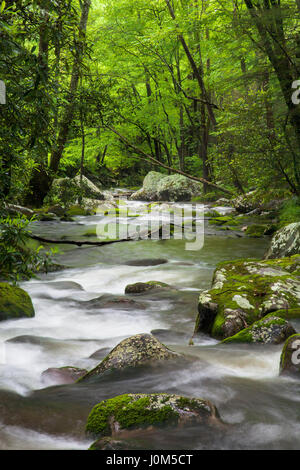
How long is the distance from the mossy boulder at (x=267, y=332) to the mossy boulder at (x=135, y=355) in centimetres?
81

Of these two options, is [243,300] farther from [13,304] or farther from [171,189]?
[171,189]

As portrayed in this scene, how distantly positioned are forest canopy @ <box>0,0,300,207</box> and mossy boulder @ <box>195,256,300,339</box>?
2.86 m

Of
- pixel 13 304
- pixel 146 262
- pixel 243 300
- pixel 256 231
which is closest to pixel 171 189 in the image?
pixel 256 231

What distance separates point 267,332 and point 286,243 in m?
3.97

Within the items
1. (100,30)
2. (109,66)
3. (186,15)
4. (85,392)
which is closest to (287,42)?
(186,15)

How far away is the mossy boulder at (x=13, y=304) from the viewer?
206 inches

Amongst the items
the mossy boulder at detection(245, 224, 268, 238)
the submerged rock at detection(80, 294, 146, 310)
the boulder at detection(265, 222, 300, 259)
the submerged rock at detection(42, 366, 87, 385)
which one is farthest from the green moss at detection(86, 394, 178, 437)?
the mossy boulder at detection(245, 224, 268, 238)

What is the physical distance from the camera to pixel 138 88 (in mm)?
28484

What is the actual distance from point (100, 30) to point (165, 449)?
2070 centimetres

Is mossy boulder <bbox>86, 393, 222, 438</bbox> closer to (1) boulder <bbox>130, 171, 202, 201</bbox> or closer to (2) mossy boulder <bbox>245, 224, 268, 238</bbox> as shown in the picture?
(2) mossy boulder <bbox>245, 224, 268, 238</bbox>

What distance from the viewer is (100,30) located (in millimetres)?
19141

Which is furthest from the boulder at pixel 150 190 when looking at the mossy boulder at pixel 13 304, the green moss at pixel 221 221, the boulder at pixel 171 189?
the mossy boulder at pixel 13 304

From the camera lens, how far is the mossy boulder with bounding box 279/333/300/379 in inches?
127

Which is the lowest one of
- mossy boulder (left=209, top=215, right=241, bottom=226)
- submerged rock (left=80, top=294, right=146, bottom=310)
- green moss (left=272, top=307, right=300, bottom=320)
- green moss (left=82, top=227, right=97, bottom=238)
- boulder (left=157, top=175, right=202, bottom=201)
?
submerged rock (left=80, top=294, right=146, bottom=310)
